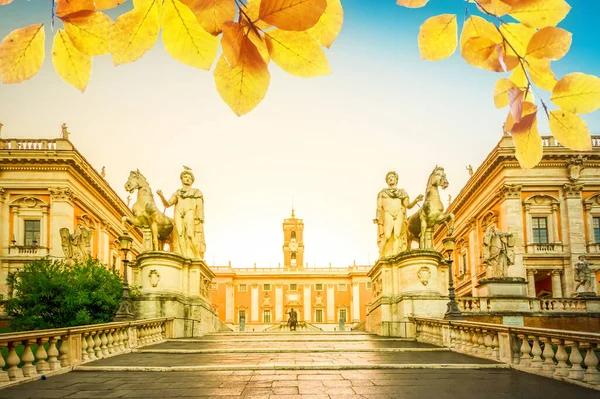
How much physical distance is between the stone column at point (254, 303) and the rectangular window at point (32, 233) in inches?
1966

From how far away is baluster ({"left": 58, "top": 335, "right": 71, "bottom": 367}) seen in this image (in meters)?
10.4

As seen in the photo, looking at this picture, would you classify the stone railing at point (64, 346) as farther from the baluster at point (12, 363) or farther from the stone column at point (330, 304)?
the stone column at point (330, 304)

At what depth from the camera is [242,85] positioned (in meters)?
1.42

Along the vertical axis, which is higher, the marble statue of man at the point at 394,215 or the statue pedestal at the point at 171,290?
the marble statue of man at the point at 394,215

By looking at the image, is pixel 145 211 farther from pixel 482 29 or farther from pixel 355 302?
pixel 355 302

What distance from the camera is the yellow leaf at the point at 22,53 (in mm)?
1459

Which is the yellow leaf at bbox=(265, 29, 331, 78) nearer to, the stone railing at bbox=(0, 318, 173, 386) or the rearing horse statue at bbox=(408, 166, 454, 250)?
the stone railing at bbox=(0, 318, 173, 386)

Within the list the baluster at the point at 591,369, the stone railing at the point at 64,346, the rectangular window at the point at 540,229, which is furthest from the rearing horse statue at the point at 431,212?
the rectangular window at the point at 540,229

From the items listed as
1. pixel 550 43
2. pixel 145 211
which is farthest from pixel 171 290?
pixel 550 43

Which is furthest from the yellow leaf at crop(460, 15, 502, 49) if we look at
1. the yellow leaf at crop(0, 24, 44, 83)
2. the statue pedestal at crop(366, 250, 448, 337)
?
the statue pedestal at crop(366, 250, 448, 337)

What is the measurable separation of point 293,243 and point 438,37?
101 meters

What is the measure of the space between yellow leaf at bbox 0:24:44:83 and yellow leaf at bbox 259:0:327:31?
61 cm

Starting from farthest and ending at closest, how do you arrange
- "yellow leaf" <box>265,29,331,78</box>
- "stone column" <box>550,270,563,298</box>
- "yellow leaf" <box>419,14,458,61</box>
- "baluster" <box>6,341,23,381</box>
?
1. "stone column" <box>550,270,563,298</box>
2. "baluster" <box>6,341,23,381</box>
3. "yellow leaf" <box>419,14,458,61</box>
4. "yellow leaf" <box>265,29,331,78</box>

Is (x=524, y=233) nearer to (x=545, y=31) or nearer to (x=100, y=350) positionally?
(x=100, y=350)
